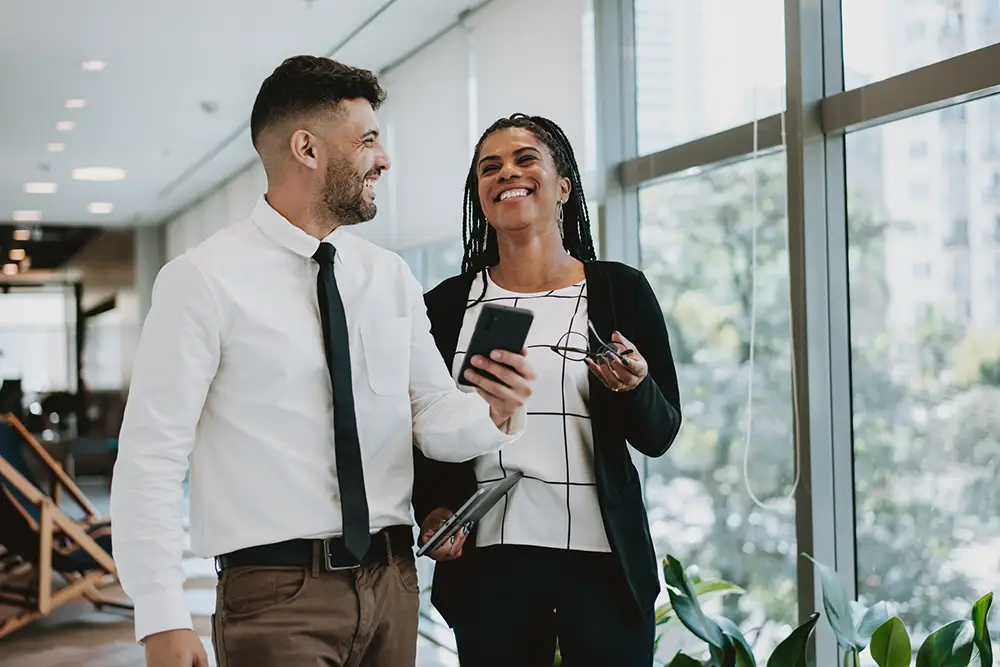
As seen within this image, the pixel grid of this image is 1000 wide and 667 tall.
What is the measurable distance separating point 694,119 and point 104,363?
521cm

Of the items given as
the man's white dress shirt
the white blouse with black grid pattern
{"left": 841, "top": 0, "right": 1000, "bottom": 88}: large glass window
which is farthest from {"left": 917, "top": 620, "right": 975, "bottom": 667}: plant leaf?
{"left": 841, "top": 0, "right": 1000, "bottom": 88}: large glass window

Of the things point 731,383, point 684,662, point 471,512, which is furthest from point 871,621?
point 471,512

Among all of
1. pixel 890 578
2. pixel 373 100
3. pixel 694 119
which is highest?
pixel 694 119

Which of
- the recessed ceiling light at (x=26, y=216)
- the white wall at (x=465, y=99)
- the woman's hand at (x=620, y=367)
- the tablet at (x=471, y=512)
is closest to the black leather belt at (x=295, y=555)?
the tablet at (x=471, y=512)

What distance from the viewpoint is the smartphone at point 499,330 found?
160 cm

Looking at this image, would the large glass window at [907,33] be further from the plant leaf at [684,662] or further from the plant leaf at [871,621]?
the plant leaf at [684,662]

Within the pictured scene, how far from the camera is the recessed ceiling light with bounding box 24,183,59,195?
726 centimetres

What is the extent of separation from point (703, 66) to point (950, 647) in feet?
6.27

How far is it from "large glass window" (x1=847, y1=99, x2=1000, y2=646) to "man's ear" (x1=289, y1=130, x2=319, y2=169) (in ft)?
5.05

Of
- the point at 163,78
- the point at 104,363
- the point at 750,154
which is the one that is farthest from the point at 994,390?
the point at 104,363

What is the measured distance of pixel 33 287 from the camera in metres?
7.23

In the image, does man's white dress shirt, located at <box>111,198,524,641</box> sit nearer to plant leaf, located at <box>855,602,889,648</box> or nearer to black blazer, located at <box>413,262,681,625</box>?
black blazer, located at <box>413,262,681,625</box>

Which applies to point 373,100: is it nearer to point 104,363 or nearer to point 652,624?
point 652,624

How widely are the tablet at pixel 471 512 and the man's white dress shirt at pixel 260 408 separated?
0.13 meters
